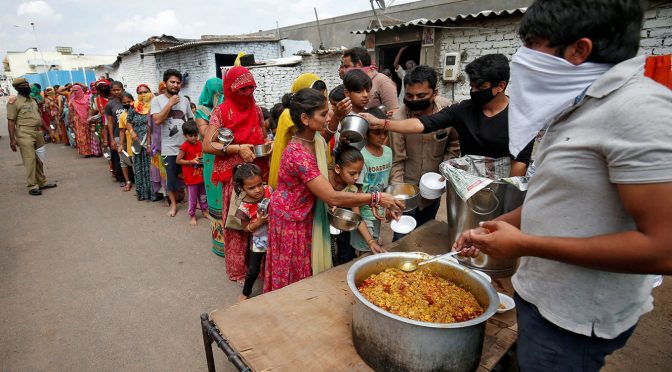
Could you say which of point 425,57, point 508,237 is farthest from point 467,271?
point 425,57

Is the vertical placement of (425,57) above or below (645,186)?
above

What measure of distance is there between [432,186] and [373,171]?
0.53 m

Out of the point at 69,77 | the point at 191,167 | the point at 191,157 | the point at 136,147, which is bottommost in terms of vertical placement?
the point at 191,167

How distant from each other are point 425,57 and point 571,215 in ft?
22.3

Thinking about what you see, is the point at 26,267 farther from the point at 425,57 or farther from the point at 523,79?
the point at 425,57

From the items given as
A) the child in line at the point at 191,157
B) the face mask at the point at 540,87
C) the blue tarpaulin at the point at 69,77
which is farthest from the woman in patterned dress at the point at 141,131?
the blue tarpaulin at the point at 69,77

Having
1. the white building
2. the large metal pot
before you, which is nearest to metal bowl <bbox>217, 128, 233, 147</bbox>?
the large metal pot

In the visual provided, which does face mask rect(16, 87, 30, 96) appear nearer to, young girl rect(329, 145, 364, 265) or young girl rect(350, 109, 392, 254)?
young girl rect(329, 145, 364, 265)

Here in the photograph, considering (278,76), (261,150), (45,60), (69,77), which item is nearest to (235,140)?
(261,150)

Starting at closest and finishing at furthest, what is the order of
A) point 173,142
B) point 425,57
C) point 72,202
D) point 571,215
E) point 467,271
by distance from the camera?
point 571,215 → point 467,271 → point 173,142 → point 72,202 → point 425,57

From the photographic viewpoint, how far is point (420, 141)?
113 inches

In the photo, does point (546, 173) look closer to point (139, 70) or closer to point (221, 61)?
point (221, 61)

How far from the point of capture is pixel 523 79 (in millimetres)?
1103

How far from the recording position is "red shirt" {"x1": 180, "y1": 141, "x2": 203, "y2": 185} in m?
4.59
